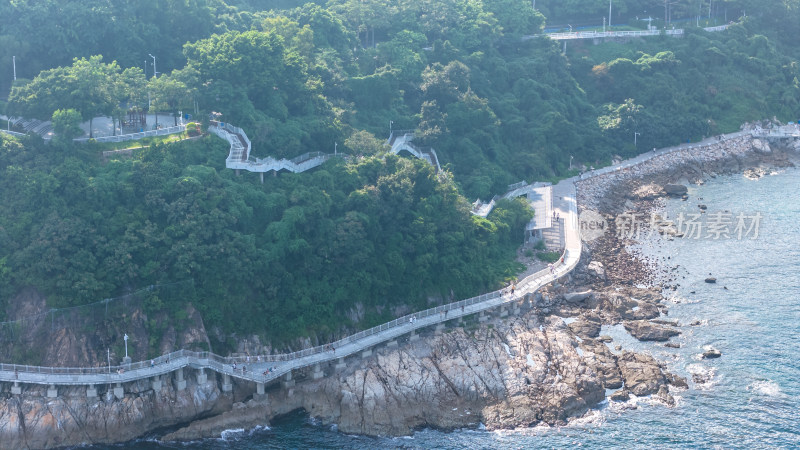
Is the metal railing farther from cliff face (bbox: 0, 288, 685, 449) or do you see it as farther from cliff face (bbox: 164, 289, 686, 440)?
cliff face (bbox: 164, 289, 686, 440)

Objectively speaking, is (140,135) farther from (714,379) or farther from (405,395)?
(714,379)

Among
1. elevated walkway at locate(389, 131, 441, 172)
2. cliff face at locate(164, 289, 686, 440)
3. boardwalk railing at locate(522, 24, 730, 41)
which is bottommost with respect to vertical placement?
cliff face at locate(164, 289, 686, 440)

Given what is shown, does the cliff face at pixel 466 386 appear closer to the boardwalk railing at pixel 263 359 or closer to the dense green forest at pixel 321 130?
the boardwalk railing at pixel 263 359

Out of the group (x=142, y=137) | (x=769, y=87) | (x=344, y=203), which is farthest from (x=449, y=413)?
(x=769, y=87)

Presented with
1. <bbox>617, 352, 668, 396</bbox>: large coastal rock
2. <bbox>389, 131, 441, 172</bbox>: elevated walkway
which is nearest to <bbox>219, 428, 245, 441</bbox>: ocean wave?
<bbox>617, 352, 668, 396</bbox>: large coastal rock

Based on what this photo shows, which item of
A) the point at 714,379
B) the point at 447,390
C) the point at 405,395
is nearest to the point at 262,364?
the point at 405,395

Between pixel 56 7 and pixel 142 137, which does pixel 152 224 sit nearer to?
pixel 142 137
